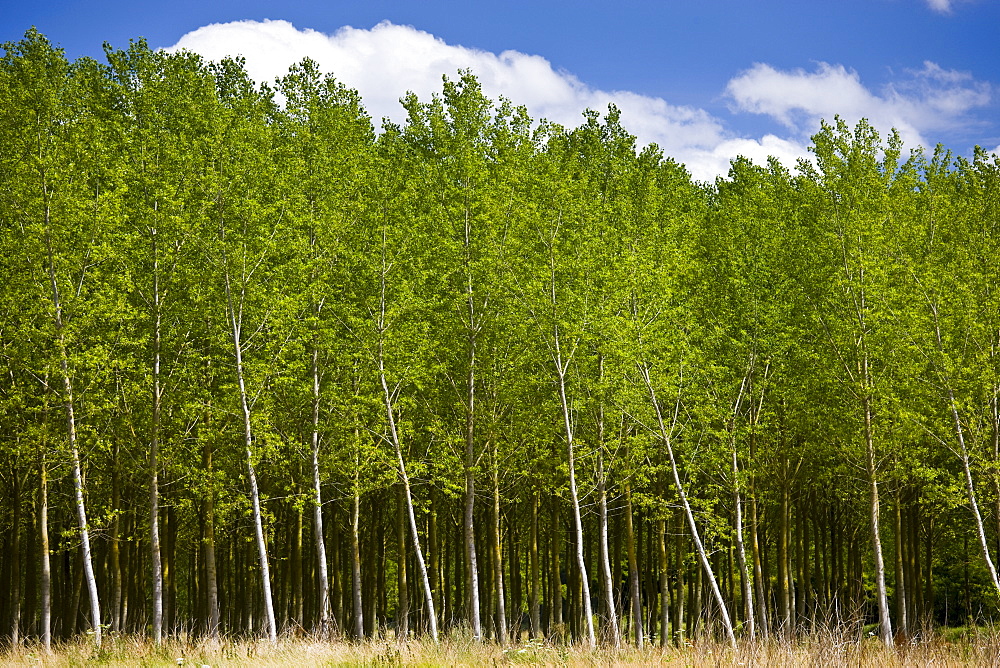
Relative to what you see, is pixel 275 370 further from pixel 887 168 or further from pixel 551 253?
pixel 887 168

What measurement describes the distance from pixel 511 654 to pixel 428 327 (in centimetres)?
1139

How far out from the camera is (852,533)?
36.2 m

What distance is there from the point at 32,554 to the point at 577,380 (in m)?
17.0

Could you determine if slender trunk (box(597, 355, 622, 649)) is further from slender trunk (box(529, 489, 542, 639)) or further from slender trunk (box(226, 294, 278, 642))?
slender trunk (box(226, 294, 278, 642))

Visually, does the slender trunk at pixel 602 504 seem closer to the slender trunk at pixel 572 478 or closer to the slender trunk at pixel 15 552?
the slender trunk at pixel 572 478

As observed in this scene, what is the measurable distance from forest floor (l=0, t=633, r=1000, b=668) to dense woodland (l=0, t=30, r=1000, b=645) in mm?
2850

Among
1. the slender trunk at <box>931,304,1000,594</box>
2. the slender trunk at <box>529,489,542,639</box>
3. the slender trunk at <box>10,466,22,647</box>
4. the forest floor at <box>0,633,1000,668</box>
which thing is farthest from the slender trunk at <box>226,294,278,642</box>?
the slender trunk at <box>931,304,1000,594</box>

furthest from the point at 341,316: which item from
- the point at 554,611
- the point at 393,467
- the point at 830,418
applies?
the point at 830,418

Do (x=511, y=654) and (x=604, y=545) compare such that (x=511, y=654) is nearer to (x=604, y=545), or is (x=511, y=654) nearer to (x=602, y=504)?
(x=604, y=545)

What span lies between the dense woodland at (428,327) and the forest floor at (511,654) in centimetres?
285

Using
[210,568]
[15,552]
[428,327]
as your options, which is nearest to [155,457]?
[210,568]

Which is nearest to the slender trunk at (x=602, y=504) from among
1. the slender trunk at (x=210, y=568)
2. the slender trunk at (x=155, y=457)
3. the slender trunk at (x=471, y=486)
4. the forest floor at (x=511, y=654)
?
the slender trunk at (x=471, y=486)

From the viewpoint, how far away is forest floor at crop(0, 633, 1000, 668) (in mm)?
10461

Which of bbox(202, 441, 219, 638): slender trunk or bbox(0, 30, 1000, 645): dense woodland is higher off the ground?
bbox(0, 30, 1000, 645): dense woodland
